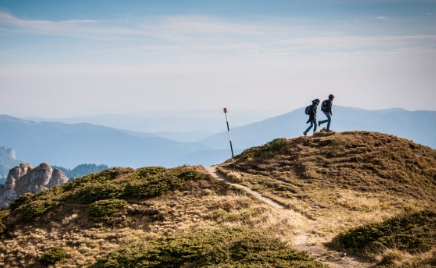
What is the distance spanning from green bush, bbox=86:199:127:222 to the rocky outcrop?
161m

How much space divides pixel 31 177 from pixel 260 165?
172 m

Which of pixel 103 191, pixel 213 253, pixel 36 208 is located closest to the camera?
pixel 213 253

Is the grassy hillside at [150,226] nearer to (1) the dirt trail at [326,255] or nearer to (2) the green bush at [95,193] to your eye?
(2) the green bush at [95,193]

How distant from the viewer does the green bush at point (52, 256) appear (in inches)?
858

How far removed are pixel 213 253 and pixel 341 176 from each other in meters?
17.4

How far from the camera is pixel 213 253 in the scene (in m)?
17.4

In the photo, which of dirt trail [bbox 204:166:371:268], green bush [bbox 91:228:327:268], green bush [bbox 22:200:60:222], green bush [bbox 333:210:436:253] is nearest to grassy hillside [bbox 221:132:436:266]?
dirt trail [bbox 204:166:371:268]

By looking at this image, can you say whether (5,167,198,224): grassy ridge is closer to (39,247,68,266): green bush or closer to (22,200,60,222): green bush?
(22,200,60,222): green bush

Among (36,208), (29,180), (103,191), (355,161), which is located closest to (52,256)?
(36,208)

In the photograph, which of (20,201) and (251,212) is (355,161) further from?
(20,201)

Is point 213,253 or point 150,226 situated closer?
point 213,253

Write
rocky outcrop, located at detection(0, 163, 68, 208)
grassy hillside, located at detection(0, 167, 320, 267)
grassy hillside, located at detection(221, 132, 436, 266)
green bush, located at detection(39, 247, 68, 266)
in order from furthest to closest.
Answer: rocky outcrop, located at detection(0, 163, 68, 208), grassy hillside, located at detection(221, 132, 436, 266), green bush, located at detection(39, 247, 68, 266), grassy hillside, located at detection(0, 167, 320, 267)

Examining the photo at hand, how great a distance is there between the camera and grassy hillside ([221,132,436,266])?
25.4m

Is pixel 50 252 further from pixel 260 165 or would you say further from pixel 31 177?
pixel 31 177
